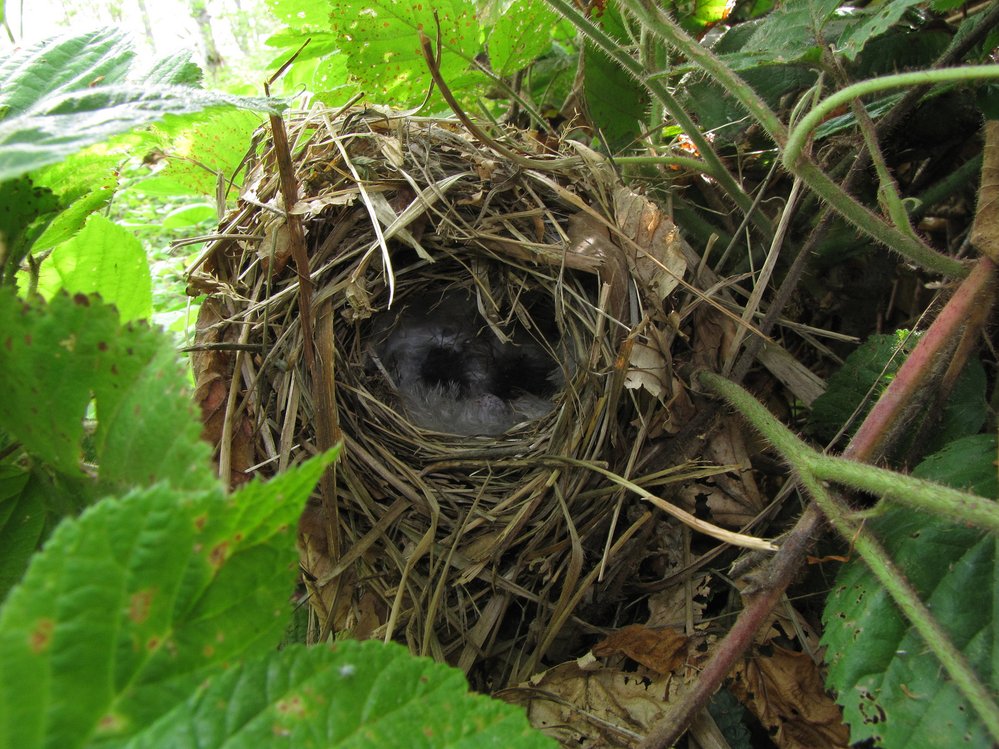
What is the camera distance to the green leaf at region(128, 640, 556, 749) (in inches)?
18.3

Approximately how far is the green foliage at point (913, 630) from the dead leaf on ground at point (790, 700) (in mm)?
170

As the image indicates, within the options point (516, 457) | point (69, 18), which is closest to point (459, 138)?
point (516, 457)

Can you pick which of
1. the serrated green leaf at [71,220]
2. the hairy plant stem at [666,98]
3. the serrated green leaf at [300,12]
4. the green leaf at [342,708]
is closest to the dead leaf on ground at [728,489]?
the hairy plant stem at [666,98]

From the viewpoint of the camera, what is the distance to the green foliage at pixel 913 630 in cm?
72

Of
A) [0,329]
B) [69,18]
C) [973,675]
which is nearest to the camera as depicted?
[0,329]

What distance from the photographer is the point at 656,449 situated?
1.17m

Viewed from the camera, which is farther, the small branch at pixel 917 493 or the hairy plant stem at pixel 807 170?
the hairy plant stem at pixel 807 170

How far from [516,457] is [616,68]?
0.81 m

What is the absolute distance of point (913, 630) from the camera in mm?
771

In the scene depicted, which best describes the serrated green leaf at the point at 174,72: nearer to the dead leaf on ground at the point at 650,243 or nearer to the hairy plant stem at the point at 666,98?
the hairy plant stem at the point at 666,98

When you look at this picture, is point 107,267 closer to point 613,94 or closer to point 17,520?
point 17,520

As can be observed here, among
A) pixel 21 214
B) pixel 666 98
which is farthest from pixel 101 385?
pixel 666 98

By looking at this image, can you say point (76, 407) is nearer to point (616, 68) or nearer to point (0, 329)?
point (0, 329)

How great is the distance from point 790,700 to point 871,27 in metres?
0.89
